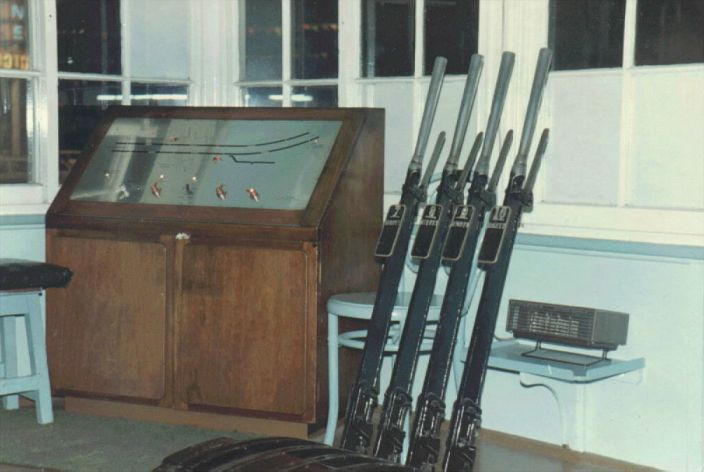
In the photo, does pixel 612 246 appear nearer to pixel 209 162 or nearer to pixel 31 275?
pixel 209 162

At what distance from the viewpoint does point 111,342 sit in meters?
4.41

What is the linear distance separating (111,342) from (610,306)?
6.39 ft

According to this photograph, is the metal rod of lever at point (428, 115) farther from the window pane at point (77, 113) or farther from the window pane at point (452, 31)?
the window pane at point (77, 113)

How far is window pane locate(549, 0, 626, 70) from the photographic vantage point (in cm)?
387

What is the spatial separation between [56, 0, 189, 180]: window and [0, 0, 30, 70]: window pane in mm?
145

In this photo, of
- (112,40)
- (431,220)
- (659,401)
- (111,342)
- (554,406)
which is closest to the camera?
(431,220)

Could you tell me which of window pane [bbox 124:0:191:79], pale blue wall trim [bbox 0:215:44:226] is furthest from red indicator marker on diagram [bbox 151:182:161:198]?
window pane [bbox 124:0:191:79]

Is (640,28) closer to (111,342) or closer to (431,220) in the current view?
(431,220)

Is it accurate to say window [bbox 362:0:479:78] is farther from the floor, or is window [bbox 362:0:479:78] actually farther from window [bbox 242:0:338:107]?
the floor

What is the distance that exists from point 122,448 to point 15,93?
163cm

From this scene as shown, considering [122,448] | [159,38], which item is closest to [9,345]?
[122,448]

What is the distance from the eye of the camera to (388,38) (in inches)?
180

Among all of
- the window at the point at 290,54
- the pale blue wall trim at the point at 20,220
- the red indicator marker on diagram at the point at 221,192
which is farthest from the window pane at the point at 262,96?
the pale blue wall trim at the point at 20,220

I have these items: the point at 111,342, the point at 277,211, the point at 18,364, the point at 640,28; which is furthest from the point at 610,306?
the point at 18,364
